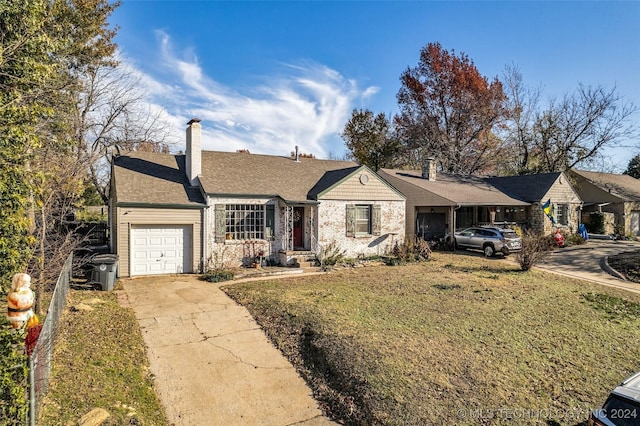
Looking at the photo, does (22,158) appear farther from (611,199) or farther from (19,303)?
(611,199)

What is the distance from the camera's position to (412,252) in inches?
722

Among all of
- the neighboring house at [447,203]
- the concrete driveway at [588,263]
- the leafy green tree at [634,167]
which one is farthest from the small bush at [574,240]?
the leafy green tree at [634,167]

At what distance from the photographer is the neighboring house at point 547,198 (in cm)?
2514

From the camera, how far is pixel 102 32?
19203 mm

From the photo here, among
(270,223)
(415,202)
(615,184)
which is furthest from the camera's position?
(615,184)

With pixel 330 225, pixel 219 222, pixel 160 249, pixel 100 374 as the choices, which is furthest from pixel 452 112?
pixel 100 374

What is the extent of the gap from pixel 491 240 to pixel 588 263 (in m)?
4.48

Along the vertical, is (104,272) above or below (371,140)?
below

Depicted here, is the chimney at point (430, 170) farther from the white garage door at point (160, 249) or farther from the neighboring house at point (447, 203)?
the white garage door at point (160, 249)

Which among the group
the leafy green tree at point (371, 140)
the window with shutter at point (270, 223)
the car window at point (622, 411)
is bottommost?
the car window at point (622, 411)

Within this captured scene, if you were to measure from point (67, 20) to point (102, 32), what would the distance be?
7.89 ft

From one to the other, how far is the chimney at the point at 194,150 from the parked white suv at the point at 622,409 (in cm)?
1508

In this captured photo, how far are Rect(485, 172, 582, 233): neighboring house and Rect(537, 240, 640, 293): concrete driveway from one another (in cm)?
286

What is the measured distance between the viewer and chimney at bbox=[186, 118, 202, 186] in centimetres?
1567
